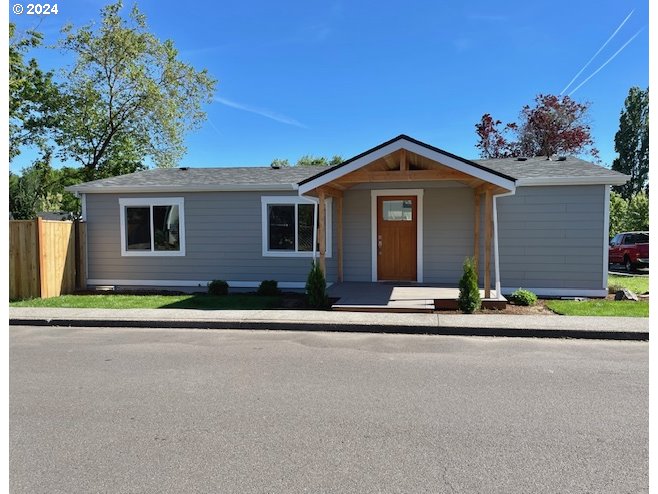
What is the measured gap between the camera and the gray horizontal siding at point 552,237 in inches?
434

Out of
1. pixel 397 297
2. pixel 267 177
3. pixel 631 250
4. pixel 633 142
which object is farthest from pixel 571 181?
pixel 633 142

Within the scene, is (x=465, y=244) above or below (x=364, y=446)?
above

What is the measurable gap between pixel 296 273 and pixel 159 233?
406 cm

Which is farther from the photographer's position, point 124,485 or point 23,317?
point 23,317

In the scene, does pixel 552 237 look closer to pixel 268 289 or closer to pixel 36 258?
pixel 268 289

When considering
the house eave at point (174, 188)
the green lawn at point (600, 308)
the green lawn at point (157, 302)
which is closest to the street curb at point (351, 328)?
the green lawn at point (157, 302)

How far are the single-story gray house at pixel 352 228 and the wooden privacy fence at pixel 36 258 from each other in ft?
4.16

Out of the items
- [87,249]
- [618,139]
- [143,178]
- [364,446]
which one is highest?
[618,139]

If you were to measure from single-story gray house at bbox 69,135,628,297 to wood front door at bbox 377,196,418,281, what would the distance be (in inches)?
1.0

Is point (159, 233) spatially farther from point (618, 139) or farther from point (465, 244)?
point (618, 139)

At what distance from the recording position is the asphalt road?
311cm

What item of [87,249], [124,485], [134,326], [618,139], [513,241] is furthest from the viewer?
[618,139]

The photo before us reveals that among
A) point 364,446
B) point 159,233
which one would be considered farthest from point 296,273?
point 364,446

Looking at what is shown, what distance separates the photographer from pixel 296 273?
12.5 metres
